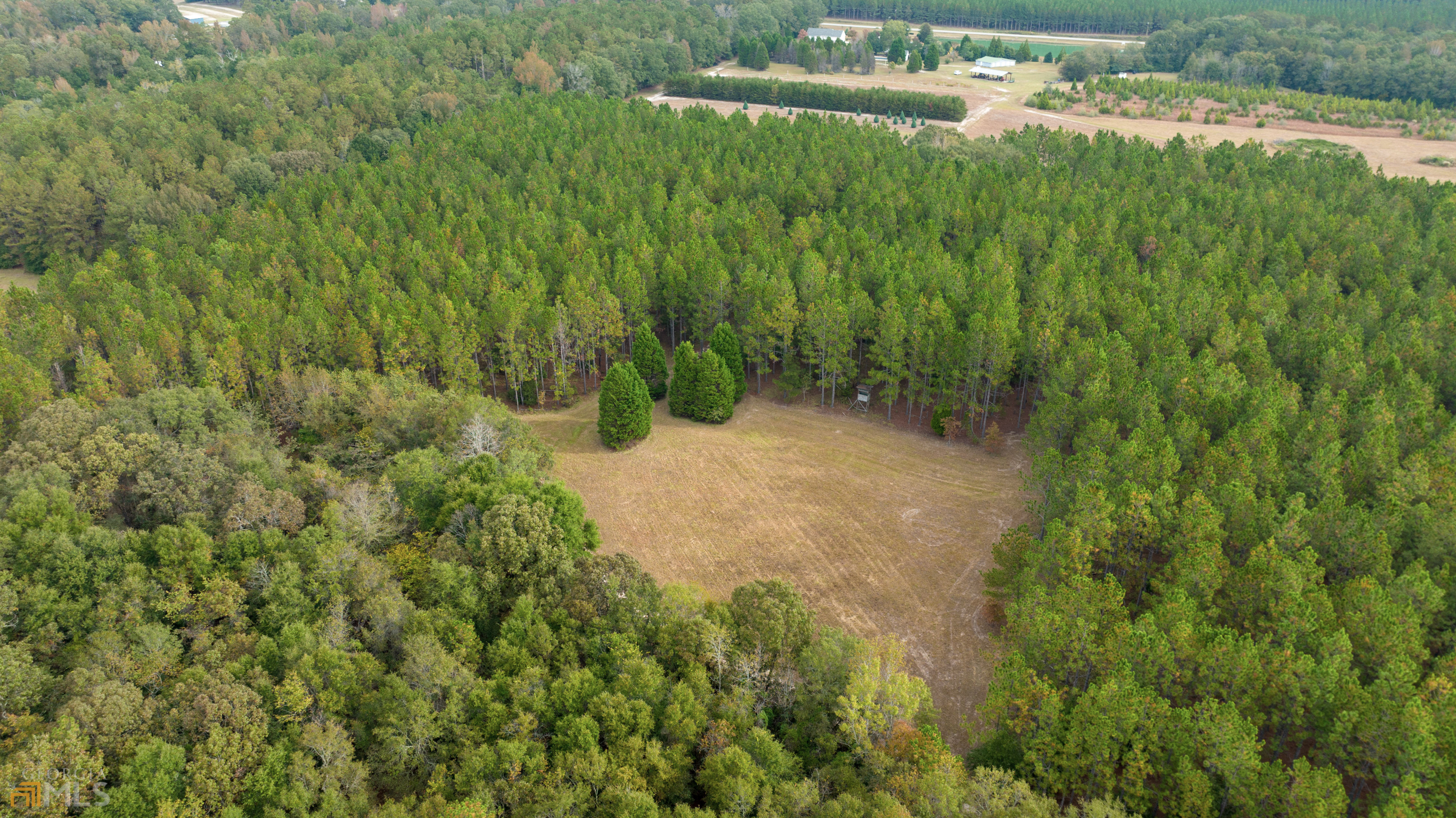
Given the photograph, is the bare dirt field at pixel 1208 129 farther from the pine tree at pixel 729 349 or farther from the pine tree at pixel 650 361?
the pine tree at pixel 650 361

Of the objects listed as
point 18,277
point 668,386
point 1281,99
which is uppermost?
point 1281,99

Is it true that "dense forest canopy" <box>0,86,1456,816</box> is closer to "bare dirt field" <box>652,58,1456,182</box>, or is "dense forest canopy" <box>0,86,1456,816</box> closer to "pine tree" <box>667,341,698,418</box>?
"pine tree" <box>667,341,698,418</box>

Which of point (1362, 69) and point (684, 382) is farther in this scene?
A: point (1362, 69)

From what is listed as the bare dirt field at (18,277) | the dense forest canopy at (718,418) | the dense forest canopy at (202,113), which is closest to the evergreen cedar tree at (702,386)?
the dense forest canopy at (718,418)

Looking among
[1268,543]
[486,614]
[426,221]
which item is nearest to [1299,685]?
[1268,543]

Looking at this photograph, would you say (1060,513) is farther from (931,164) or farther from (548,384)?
(931,164)

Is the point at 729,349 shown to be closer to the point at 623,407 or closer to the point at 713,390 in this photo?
the point at 713,390

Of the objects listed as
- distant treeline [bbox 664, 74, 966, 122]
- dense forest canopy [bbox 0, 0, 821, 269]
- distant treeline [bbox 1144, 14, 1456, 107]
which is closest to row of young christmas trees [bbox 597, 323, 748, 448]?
dense forest canopy [bbox 0, 0, 821, 269]

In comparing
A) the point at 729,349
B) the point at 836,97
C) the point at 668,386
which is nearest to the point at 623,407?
the point at 668,386
